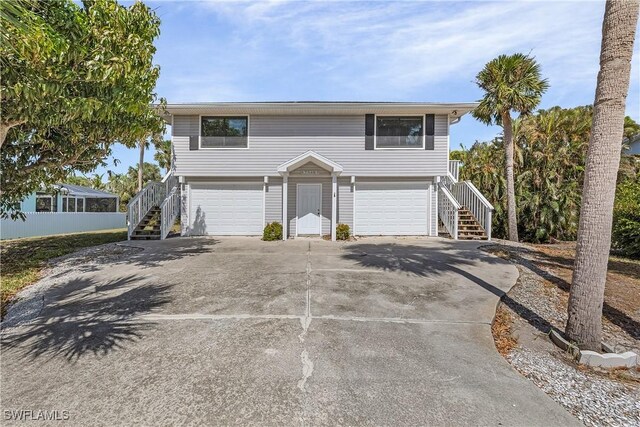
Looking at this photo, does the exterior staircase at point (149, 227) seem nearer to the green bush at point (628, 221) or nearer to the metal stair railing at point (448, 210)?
the metal stair railing at point (448, 210)

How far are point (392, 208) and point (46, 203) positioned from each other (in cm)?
2101

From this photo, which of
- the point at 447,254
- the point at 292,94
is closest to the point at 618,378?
the point at 447,254

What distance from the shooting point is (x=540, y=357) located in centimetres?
387

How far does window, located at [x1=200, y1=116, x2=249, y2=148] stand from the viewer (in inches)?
492

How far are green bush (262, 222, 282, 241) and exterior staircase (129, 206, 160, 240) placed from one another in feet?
13.6

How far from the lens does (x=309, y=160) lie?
1200 centimetres

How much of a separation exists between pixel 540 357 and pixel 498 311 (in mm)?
1298

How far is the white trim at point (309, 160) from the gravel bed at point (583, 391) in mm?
8828

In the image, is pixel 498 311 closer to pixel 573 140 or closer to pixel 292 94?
pixel 292 94

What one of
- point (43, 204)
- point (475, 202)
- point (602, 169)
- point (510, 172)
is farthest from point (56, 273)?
point (43, 204)

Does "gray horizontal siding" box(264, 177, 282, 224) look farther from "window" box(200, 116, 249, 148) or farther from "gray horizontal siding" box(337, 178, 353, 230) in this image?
"gray horizontal siding" box(337, 178, 353, 230)

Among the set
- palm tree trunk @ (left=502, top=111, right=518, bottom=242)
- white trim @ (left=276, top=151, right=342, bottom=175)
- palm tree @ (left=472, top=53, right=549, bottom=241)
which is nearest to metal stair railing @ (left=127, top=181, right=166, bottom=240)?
white trim @ (left=276, top=151, right=342, bottom=175)

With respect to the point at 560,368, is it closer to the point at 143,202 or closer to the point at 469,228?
the point at 469,228

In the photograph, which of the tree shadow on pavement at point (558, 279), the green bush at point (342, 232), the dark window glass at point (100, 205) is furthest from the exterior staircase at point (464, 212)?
the dark window glass at point (100, 205)
